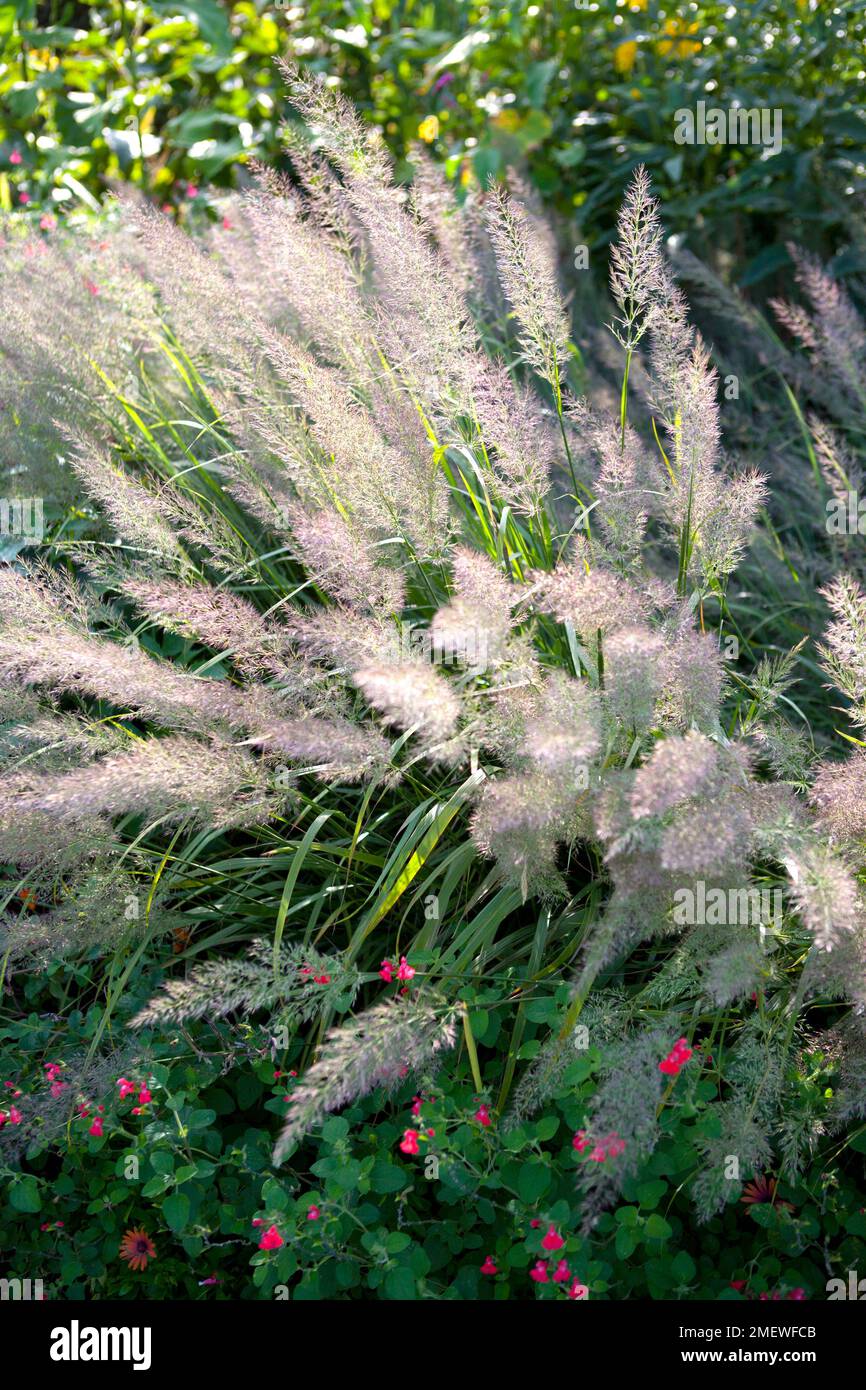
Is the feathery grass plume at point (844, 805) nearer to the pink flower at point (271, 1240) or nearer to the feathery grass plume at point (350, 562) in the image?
the feathery grass plume at point (350, 562)

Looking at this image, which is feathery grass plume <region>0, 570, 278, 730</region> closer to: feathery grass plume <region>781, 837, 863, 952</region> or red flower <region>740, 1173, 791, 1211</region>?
feathery grass plume <region>781, 837, 863, 952</region>

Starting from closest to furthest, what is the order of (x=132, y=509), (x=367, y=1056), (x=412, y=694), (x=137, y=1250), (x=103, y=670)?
(x=412, y=694)
(x=367, y=1056)
(x=103, y=670)
(x=137, y=1250)
(x=132, y=509)

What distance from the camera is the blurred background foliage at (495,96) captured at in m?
4.13

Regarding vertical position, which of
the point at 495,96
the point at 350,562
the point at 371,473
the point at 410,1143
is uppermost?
the point at 495,96

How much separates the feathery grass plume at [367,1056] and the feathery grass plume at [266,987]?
11cm

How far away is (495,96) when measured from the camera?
4.46 metres

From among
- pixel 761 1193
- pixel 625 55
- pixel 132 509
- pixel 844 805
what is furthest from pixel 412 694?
pixel 625 55

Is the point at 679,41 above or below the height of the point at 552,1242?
above

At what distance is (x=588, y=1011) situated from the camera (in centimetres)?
188

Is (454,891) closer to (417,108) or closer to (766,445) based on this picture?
(766,445)

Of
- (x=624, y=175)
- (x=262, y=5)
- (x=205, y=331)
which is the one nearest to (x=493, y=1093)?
(x=205, y=331)

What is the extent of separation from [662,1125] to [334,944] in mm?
762

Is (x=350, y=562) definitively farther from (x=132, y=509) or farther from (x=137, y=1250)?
(x=137, y=1250)

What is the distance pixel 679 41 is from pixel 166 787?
393 centimetres
